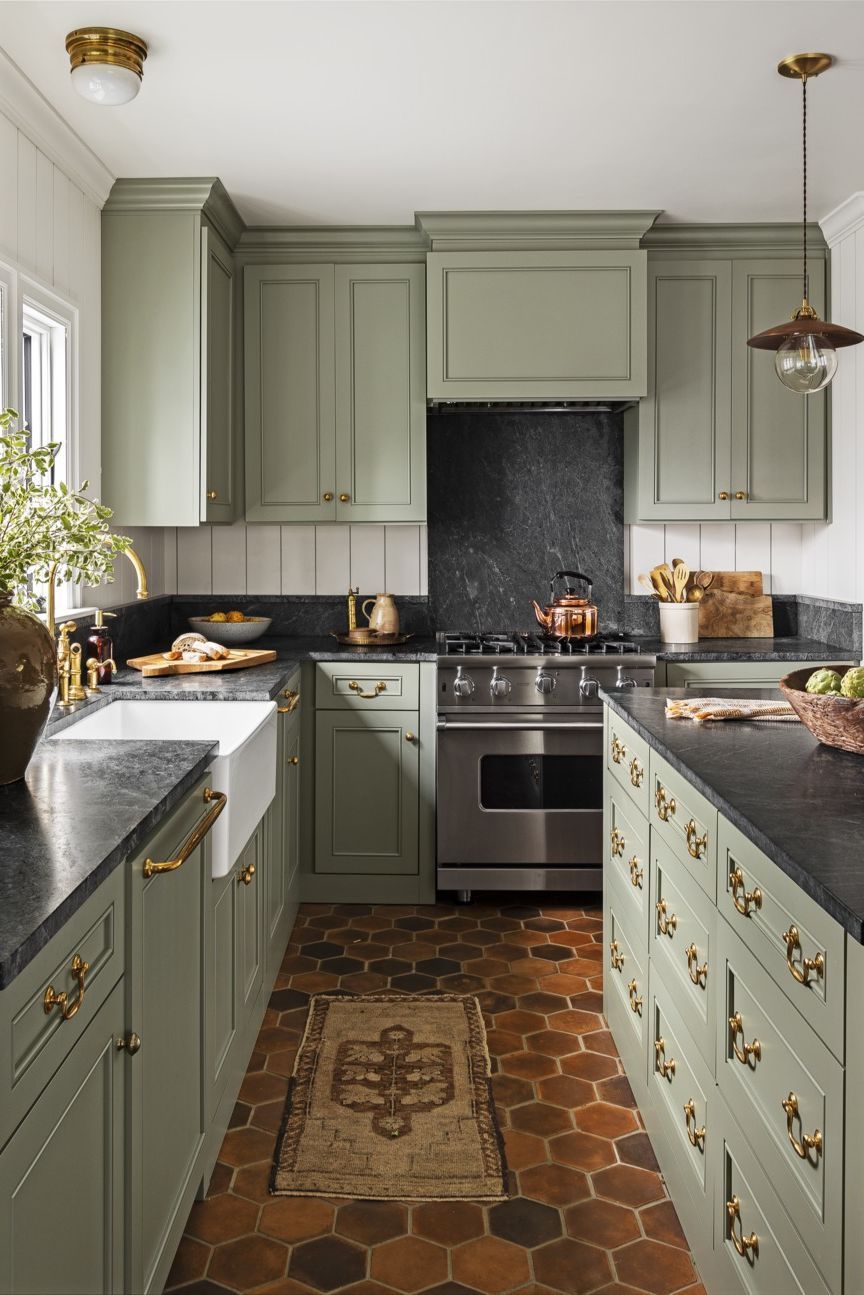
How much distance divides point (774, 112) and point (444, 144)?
0.96 meters

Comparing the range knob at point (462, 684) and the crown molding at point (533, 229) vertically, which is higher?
the crown molding at point (533, 229)

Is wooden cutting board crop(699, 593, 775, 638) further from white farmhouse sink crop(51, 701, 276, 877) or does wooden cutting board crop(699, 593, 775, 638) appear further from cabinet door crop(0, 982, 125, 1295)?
cabinet door crop(0, 982, 125, 1295)

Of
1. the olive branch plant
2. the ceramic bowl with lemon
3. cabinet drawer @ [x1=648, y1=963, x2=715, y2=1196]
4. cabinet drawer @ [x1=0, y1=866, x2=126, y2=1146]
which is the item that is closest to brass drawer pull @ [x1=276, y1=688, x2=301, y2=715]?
the ceramic bowl with lemon

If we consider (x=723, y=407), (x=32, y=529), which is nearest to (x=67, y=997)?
(x=32, y=529)

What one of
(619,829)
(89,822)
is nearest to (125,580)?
(619,829)

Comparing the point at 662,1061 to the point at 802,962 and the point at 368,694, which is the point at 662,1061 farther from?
the point at 368,694

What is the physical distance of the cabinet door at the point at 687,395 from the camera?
419 centimetres

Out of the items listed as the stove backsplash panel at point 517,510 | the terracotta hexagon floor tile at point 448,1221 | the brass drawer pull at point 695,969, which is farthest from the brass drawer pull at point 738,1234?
the stove backsplash panel at point 517,510

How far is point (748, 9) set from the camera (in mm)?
2498

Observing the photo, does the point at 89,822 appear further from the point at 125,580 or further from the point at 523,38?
the point at 125,580

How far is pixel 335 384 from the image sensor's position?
4.19m

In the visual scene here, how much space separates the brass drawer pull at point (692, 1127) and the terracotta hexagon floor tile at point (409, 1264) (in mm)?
520

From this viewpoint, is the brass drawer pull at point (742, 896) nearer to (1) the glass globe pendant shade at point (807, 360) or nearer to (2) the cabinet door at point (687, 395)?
(1) the glass globe pendant shade at point (807, 360)

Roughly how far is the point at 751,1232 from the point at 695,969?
0.45m
